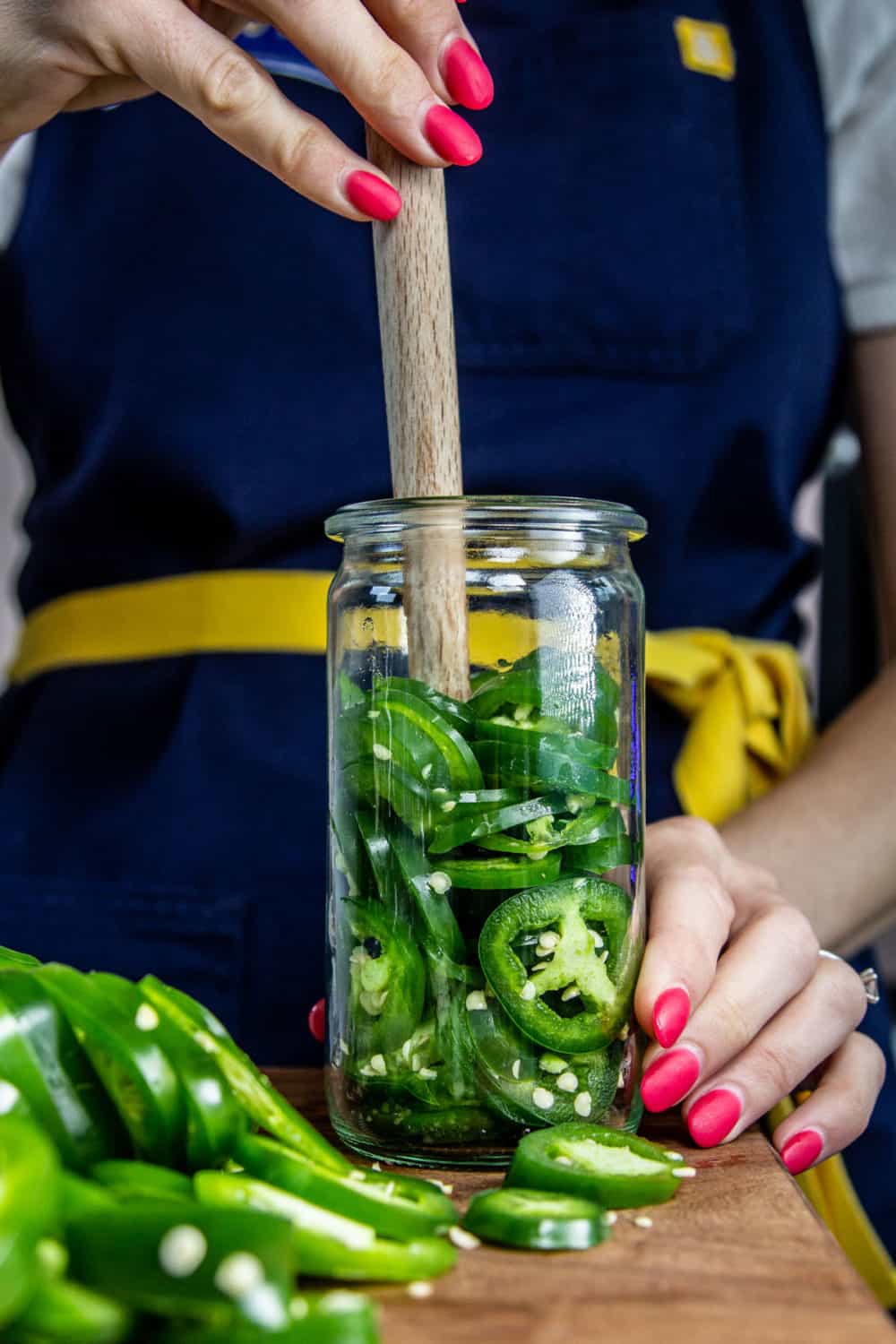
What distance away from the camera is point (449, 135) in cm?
66

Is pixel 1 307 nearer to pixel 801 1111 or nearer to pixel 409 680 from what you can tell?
pixel 409 680

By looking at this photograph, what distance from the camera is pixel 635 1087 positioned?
67 centimetres

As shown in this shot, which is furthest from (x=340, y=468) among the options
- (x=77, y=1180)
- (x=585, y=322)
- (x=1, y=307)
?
(x=77, y=1180)

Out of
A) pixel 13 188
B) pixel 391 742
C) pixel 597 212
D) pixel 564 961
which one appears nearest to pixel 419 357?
pixel 391 742

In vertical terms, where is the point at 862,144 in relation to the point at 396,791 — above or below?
above

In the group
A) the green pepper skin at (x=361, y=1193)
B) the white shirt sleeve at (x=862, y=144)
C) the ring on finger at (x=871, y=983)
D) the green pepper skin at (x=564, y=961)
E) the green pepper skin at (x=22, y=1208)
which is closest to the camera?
the green pepper skin at (x=22, y=1208)

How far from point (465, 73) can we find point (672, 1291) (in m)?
0.55

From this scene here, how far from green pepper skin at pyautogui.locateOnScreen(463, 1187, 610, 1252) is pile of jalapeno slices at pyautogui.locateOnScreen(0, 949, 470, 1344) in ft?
0.05

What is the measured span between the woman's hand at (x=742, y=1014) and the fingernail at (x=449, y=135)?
1.26ft

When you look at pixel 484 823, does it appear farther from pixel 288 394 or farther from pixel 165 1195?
pixel 288 394

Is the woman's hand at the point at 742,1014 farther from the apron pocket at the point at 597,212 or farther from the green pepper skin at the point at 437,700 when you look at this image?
the apron pocket at the point at 597,212

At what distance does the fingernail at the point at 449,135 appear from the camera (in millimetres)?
655

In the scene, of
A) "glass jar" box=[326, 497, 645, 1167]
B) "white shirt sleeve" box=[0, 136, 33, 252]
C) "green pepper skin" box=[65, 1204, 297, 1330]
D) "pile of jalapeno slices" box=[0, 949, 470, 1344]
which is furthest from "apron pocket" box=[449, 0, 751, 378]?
"green pepper skin" box=[65, 1204, 297, 1330]

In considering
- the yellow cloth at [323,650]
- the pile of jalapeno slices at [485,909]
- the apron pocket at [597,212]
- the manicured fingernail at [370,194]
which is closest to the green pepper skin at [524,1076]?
the pile of jalapeno slices at [485,909]
